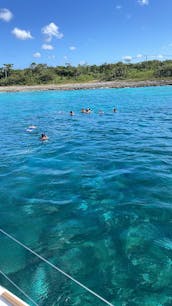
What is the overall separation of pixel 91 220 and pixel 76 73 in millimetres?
99456

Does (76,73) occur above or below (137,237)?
above

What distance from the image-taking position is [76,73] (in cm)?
10331

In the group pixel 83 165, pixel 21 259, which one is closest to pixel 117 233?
pixel 21 259

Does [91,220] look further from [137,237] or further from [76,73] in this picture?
[76,73]

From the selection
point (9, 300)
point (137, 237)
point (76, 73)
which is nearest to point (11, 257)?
point (137, 237)

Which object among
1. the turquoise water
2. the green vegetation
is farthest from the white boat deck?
the green vegetation

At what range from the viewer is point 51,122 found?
25922mm

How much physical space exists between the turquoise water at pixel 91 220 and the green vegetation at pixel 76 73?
7994cm

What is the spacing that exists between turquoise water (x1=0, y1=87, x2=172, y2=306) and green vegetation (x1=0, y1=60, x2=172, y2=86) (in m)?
79.9

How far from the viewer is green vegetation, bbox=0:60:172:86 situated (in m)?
94.4

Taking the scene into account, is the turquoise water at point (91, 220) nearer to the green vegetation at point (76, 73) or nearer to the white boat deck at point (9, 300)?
the white boat deck at point (9, 300)

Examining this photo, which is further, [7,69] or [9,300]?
[7,69]

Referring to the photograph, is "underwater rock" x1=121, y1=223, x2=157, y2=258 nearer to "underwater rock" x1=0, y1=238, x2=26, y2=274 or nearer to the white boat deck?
"underwater rock" x1=0, y1=238, x2=26, y2=274

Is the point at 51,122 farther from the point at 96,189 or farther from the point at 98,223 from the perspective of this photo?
the point at 98,223
